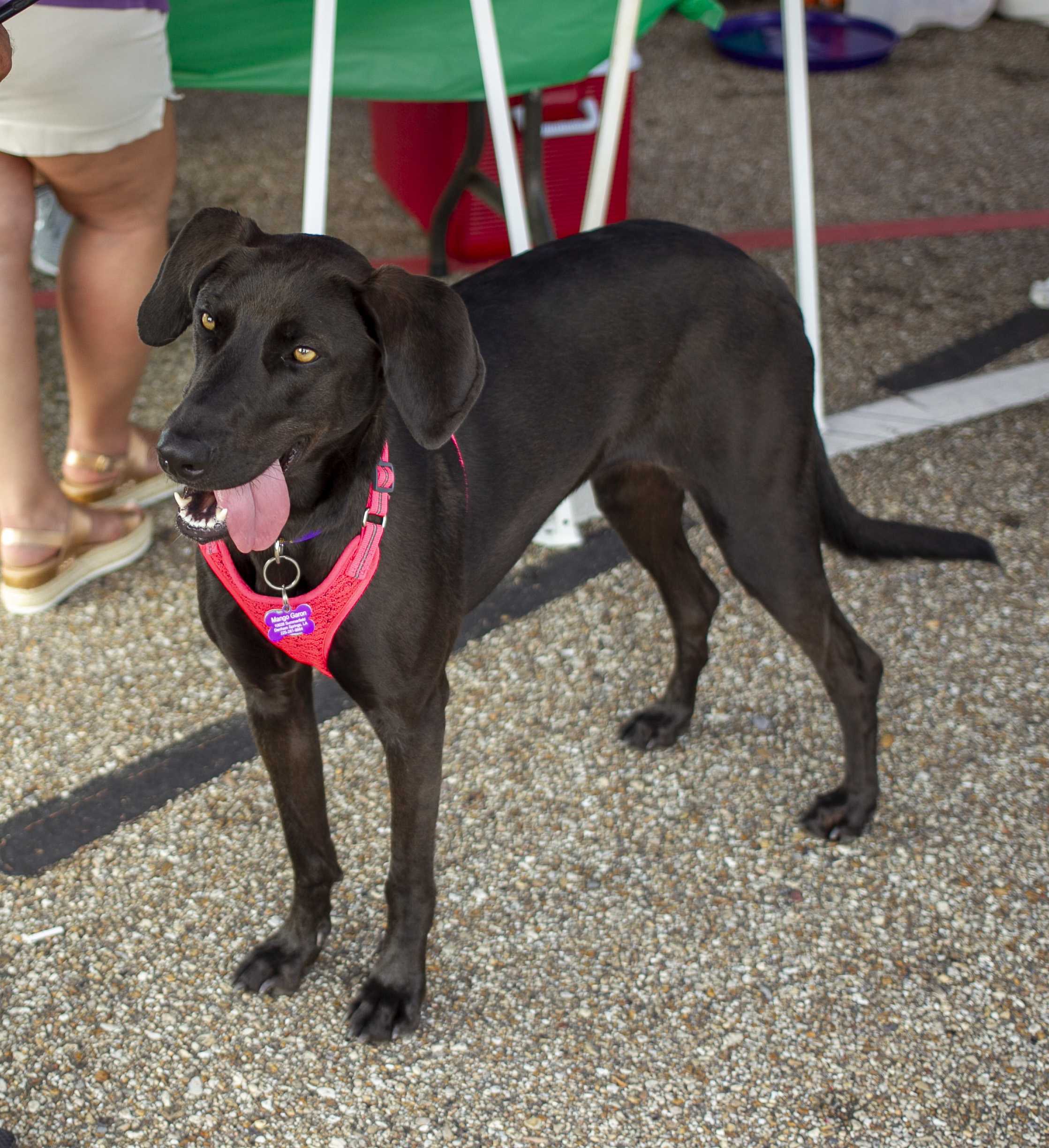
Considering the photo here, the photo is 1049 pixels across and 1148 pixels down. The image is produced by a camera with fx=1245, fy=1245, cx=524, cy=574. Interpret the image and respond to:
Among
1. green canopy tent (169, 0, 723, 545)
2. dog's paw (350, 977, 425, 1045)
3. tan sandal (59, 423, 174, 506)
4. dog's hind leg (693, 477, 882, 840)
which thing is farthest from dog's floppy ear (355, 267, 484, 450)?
tan sandal (59, 423, 174, 506)

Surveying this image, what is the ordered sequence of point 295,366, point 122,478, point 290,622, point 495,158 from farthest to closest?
point 495,158 < point 122,478 < point 290,622 < point 295,366

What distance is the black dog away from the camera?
179cm

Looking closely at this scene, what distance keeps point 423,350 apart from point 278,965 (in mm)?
1242

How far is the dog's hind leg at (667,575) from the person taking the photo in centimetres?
275

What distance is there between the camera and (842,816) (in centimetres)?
271

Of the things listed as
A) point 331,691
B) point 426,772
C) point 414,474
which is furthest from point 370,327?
point 331,691

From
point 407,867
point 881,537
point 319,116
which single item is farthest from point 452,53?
point 407,867

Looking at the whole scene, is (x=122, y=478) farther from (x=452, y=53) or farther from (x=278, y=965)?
(x=278, y=965)

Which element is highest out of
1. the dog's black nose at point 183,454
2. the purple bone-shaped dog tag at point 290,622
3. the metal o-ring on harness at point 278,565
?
the dog's black nose at point 183,454

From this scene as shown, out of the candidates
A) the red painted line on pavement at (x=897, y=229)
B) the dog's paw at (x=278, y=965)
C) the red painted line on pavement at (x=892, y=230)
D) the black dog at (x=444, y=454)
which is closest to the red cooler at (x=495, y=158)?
the red painted line on pavement at (x=892, y=230)

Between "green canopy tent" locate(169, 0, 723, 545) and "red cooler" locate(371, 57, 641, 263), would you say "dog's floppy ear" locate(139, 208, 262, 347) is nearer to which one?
"green canopy tent" locate(169, 0, 723, 545)

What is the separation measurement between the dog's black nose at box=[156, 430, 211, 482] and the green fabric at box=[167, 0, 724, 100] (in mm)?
2286

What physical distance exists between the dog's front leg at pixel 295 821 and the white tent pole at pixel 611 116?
5.95ft

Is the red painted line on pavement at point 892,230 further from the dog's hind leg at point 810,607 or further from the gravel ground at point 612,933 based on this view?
the dog's hind leg at point 810,607
